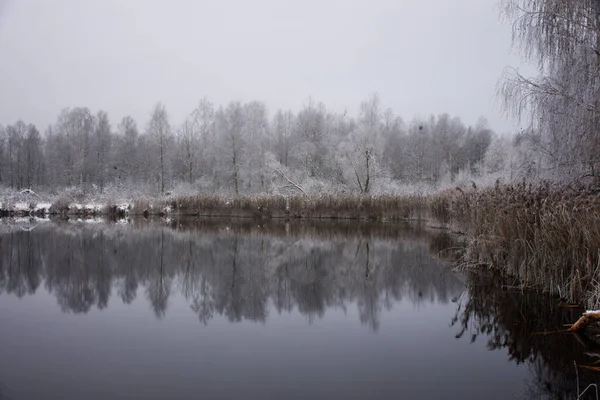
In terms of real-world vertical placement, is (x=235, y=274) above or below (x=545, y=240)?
below

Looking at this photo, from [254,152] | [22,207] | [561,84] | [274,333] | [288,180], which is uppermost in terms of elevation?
[254,152]

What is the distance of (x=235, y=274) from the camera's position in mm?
7359

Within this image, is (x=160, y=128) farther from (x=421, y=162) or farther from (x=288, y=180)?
(x=421, y=162)

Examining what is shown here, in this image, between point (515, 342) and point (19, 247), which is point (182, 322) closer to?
point (515, 342)

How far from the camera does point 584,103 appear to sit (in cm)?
630

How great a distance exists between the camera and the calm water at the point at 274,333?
10.00ft

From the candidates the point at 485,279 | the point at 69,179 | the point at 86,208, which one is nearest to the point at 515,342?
the point at 485,279

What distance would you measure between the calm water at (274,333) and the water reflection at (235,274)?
0.14 ft

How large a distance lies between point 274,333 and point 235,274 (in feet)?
10.3

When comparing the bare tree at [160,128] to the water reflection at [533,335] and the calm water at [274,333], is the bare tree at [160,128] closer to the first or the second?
the calm water at [274,333]

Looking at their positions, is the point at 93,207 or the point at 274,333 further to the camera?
the point at 93,207

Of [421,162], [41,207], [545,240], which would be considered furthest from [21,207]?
[421,162]

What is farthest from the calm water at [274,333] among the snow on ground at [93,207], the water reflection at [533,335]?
the snow on ground at [93,207]

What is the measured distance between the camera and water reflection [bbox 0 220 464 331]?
555 cm
